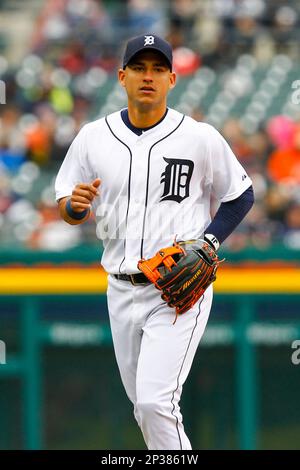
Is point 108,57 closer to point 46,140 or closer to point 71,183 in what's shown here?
point 46,140

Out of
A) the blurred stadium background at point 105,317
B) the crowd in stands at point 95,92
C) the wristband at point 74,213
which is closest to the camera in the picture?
the wristband at point 74,213

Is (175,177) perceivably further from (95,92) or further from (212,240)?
(95,92)

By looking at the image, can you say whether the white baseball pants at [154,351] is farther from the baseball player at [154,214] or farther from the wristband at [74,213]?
the wristband at [74,213]

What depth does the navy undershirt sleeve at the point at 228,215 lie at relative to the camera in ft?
13.8

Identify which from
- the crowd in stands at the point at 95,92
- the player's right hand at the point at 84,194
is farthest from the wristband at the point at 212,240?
the crowd in stands at the point at 95,92

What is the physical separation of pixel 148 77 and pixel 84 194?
52 centimetres

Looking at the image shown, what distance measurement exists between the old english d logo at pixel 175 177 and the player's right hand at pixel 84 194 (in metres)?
0.30

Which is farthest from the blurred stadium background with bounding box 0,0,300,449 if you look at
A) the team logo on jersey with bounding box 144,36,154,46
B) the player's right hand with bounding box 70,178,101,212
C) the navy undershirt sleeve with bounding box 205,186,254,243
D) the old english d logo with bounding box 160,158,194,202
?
the player's right hand with bounding box 70,178,101,212

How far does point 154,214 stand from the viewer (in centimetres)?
416

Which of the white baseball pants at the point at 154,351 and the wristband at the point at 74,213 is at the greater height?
the wristband at the point at 74,213

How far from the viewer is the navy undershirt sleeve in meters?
4.21

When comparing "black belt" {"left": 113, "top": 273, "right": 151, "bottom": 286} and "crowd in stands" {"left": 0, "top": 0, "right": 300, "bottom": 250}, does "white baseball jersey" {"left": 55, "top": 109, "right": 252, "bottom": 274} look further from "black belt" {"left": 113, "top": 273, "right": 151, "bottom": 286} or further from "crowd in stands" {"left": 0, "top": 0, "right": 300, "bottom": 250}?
"crowd in stands" {"left": 0, "top": 0, "right": 300, "bottom": 250}

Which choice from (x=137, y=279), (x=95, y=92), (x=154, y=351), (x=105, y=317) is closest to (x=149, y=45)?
(x=137, y=279)

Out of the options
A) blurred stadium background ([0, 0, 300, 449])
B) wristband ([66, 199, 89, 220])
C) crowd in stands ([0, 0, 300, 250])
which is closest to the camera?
wristband ([66, 199, 89, 220])
